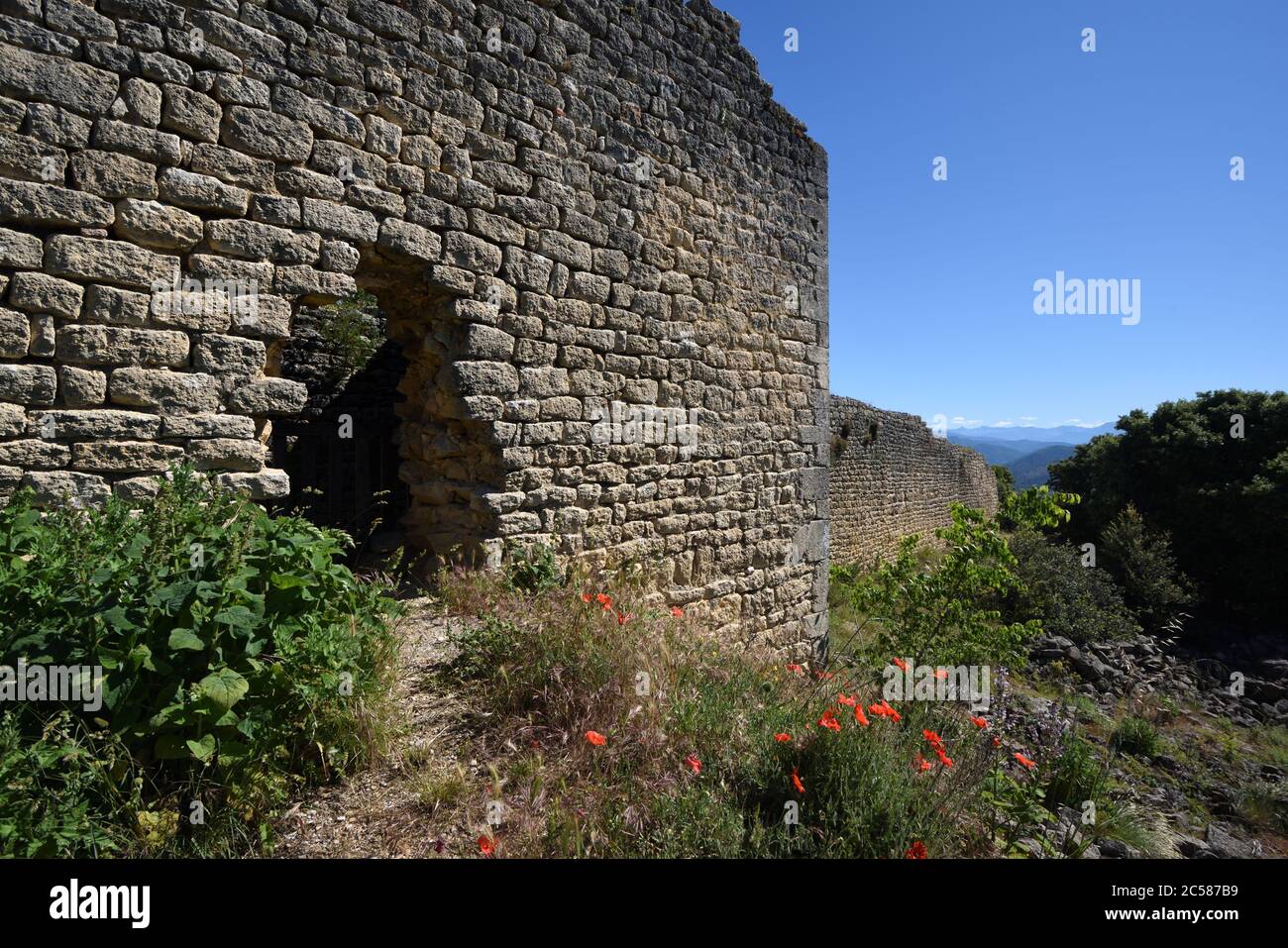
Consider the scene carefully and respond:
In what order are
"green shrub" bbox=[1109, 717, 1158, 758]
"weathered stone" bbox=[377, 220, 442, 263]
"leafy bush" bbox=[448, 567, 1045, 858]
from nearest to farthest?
"leafy bush" bbox=[448, 567, 1045, 858]
"weathered stone" bbox=[377, 220, 442, 263]
"green shrub" bbox=[1109, 717, 1158, 758]

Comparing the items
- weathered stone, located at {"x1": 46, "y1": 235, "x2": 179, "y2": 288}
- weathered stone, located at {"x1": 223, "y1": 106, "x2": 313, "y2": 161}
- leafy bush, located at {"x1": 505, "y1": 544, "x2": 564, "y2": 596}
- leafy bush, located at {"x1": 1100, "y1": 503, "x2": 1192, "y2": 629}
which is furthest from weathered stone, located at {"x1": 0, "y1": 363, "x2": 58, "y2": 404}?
leafy bush, located at {"x1": 1100, "y1": 503, "x2": 1192, "y2": 629}

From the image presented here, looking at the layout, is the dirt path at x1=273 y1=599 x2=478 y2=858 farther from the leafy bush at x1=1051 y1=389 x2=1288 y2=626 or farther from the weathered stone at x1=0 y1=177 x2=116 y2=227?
the leafy bush at x1=1051 y1=389 x2=1288 y2=626

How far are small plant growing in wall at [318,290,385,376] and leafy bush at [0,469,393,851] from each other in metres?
3.73

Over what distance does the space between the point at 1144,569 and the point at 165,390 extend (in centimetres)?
1764

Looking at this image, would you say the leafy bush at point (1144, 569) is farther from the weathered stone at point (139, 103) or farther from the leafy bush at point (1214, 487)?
the weathered stone at point (139, 103)

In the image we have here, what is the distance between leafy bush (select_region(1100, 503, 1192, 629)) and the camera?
14070mm

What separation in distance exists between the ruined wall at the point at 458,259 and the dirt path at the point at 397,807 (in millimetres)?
1630

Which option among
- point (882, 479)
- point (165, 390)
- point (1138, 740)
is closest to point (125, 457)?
point (165, 390)

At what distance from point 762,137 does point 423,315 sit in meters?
3.89

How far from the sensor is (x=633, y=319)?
530 cm

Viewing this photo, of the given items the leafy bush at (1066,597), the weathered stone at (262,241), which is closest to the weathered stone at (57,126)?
the weathered stone at (262,241)

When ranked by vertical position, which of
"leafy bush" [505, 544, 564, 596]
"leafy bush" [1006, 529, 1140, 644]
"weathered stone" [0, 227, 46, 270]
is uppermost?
"weathered stone" [0, 227, 46, 270]

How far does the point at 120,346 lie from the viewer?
3188 millimetres

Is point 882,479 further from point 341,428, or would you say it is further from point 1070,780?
point 341,428
